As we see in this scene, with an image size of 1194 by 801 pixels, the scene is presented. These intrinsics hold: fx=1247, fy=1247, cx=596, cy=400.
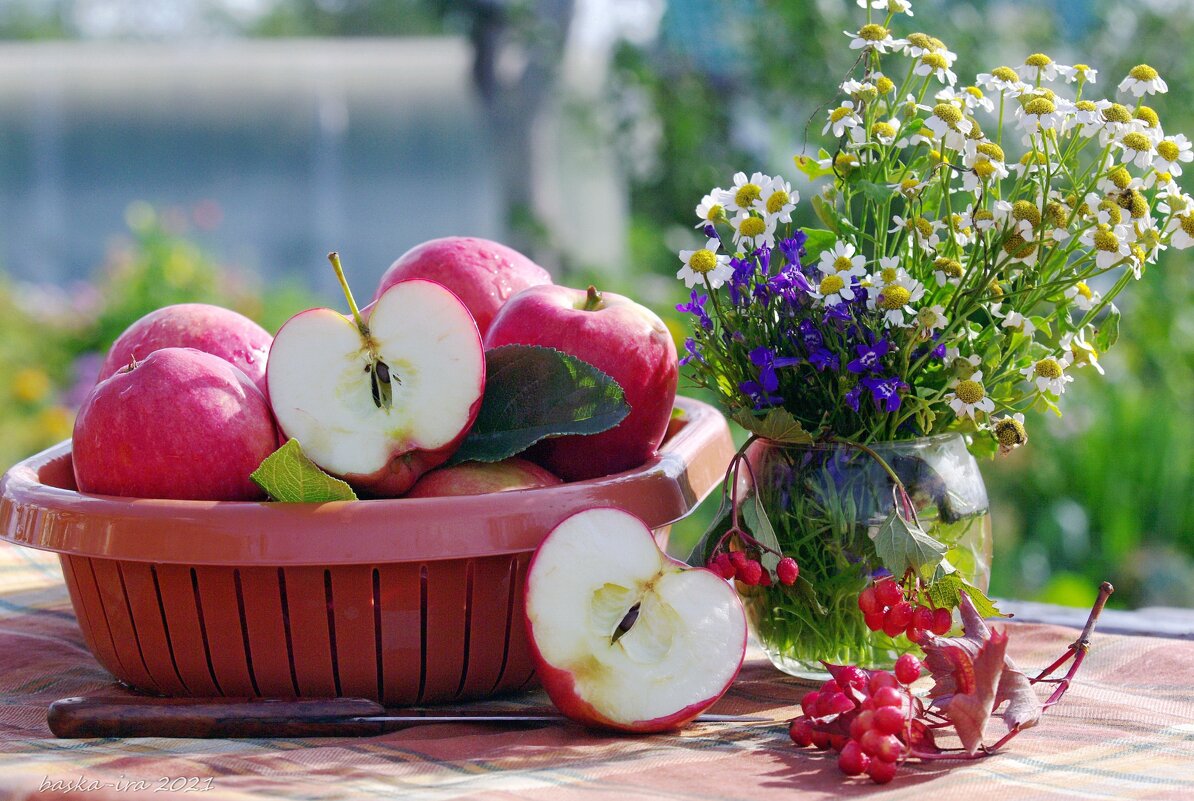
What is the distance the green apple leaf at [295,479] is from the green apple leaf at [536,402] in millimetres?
117

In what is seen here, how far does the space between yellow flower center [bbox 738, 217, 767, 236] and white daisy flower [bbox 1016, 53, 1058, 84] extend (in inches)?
8.7

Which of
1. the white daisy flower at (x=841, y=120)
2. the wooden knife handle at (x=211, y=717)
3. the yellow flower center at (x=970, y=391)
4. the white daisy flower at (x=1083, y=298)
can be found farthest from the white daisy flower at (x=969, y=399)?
the wooden knife handle at (x=211, y=717)

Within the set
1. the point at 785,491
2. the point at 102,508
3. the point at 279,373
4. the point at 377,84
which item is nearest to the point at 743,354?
the point at 785,491

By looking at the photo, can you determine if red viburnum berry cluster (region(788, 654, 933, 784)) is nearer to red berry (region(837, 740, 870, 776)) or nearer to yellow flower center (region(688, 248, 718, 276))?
red berry (region(837, 740, 870, 776))

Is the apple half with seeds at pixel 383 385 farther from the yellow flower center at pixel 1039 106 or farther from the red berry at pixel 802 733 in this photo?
the yellow flower center at pixel 1039 106

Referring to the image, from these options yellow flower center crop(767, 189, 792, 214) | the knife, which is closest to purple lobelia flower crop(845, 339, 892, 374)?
yellow flower center crop(767, 189, 792, 214)

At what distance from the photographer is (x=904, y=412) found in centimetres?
92

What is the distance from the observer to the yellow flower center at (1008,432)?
918 mm

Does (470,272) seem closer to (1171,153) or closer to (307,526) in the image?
(307,526)

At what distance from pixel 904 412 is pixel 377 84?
6805 millimetres

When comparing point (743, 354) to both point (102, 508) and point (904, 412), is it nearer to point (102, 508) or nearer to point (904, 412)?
point (904, 412)

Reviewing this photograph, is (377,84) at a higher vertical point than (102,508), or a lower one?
higher

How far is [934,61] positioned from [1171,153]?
6.8 inches

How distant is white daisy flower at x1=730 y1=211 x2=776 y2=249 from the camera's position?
2.95ft
